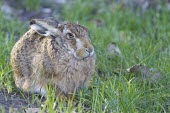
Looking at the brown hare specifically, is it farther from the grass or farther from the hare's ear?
the grass

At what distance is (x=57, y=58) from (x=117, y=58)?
1.39 m

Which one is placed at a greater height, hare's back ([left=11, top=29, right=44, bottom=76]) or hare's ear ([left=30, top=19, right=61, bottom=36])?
hare's ear ([left=30, top=19, right=61, bottom=36])

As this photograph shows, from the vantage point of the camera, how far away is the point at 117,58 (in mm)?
6418

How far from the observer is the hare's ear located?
208 inches

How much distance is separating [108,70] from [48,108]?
1.53 meters

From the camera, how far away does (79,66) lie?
515 cm

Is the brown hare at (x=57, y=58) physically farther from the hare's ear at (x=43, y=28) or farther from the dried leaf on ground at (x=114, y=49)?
the dried leaf on ground at (x=114, y=49)

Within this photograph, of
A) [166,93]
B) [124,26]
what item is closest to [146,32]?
[124,26]

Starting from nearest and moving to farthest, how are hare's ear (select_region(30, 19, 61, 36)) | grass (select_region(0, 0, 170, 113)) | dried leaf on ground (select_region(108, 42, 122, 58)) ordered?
grass (select_region(0, 0, 170, 113))
hare's ear (select_region(30, 19, 61, 36))
dried leaf on ground (select_region(108, 42, 122, 58))

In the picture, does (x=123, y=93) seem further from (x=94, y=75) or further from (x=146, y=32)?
(x=146, y=32)

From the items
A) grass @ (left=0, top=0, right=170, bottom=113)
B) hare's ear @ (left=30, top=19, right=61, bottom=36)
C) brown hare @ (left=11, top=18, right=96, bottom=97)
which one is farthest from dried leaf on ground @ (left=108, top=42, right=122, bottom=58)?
hare's ear @ (left=30, top=19, right=61, bottom=36)

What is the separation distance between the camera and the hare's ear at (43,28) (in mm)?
5277

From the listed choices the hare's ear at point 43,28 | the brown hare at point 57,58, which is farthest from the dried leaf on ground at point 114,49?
the hare's ear at point 43,28

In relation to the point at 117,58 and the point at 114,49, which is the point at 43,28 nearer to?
the point at 117,58
